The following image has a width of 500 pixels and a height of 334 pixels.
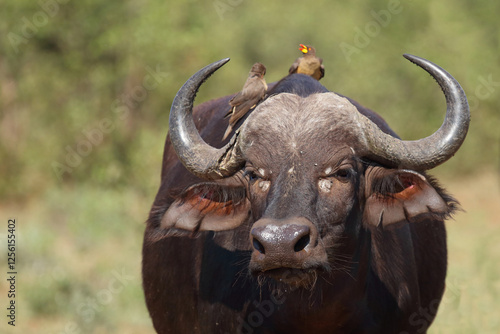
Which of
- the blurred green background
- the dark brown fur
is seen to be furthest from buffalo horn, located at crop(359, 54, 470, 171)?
the blurred green background

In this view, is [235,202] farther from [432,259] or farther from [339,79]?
[339,79]

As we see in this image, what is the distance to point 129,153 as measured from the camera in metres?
17.5

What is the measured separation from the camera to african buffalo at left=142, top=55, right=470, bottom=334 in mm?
4758

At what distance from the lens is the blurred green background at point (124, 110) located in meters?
12.9

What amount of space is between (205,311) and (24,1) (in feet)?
46.6

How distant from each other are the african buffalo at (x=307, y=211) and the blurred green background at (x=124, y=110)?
5.23 m

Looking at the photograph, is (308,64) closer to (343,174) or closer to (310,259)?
(343,174)

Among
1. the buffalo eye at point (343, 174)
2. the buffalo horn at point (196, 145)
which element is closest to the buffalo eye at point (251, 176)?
the buffalo horn at point (196, 145)

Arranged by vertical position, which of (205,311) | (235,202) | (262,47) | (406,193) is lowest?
(205,311)

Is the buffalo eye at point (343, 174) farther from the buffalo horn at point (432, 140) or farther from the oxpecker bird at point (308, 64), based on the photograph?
the oxpecker bird at point (308, 64)

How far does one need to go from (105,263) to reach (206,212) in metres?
7.58

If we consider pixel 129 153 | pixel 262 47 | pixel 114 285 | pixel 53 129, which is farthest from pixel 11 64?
pixel 262 47

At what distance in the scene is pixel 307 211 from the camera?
467cm

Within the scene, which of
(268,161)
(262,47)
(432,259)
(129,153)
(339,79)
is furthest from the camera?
(262,47)
